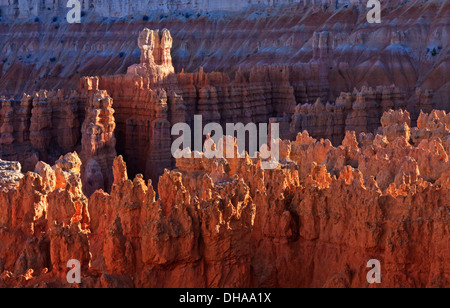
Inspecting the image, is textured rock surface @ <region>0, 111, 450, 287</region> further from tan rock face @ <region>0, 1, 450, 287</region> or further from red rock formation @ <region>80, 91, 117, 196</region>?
red rock formation @ <region>80, 91, 117, 196</region>

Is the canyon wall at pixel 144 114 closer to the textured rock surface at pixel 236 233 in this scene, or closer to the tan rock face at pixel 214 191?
the tan rock face at pixel 214 191

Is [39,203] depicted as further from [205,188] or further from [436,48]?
[436,48]

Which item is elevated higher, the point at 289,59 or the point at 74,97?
the point at 289,59

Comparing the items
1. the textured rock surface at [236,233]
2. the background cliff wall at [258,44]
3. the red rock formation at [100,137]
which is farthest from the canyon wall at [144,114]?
the textured rock surface at [236,233]

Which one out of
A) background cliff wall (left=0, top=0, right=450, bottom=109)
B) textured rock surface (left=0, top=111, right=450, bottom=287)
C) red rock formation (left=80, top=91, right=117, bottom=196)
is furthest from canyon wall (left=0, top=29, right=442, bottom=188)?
textured rock surface (left=0, top=111, right=450, bottom=287)

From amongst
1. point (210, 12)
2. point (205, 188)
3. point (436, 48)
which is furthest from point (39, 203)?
Result: point (210, 12)

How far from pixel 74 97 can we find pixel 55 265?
76.7ft

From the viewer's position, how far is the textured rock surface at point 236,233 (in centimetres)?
1014

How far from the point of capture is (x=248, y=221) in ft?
36.0

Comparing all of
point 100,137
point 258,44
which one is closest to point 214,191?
point 100,137

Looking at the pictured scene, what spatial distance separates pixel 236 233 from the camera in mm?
10656

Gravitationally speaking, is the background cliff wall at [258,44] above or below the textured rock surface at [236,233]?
above

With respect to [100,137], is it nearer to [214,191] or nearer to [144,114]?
[144,114]

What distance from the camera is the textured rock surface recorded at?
1014 cm
